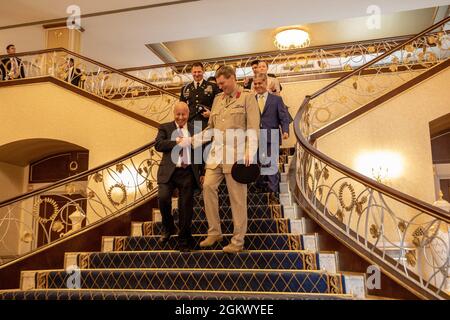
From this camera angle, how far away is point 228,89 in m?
3.87

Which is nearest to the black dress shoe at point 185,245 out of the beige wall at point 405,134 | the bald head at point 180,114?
the bald head at point 180,114

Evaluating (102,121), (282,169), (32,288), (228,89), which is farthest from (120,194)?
(228,89)

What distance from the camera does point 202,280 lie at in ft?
11.7

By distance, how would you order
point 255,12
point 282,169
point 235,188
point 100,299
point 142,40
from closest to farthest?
1. point 100,299
2. point 235,188
3. point 282,169
4. point 255,12
5. point 142,40

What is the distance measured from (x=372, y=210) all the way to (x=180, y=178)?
10.4 ft

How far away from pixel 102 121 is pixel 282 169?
372 centimetres

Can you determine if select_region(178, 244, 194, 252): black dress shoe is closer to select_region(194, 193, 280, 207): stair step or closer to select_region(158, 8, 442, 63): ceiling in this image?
select_region(194, 193, 280, 207): stair step

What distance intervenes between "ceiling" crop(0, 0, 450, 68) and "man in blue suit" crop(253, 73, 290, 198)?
4.98 meters

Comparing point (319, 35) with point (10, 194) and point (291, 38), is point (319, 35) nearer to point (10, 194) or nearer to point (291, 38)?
point (291, 38)

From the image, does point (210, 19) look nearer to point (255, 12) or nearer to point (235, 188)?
point (255, 12)

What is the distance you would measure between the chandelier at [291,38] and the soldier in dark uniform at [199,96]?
6549 millimetres

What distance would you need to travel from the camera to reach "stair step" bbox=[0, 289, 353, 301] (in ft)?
10.3

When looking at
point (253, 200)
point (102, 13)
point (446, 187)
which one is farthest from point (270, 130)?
point (102, 13)
